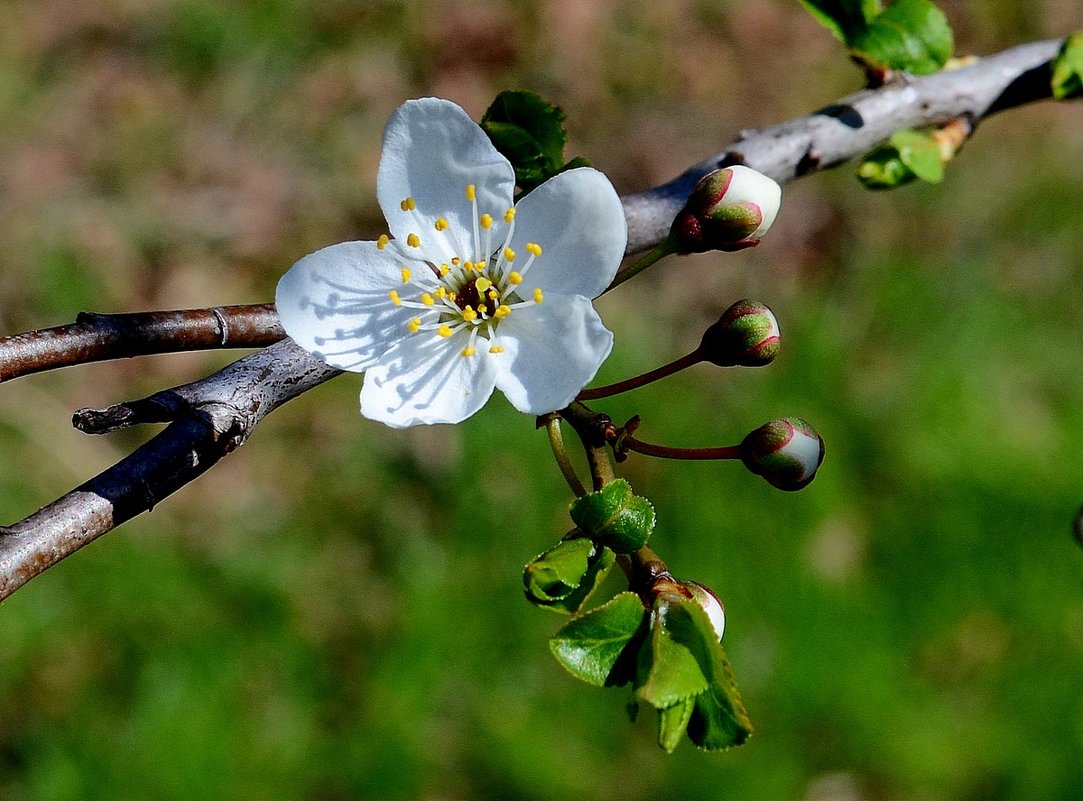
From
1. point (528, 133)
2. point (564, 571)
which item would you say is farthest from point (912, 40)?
point (564, 571)

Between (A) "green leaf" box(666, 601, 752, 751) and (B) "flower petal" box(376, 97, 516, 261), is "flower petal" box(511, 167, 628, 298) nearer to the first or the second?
(B) "flower petal" box(376, 97, 516, 261)

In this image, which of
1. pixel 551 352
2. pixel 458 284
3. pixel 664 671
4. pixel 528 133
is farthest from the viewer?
pixel 458 284

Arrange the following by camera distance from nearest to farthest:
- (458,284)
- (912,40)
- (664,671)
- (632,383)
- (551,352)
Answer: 1. (664,671)
2. (632,383)
3. (551,352)
4. (458,284)
5. (912,40)

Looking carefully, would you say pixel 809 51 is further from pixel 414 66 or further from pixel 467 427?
pixel 467 427

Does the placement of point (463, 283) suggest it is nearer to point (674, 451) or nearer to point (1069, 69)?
point (674, 451)

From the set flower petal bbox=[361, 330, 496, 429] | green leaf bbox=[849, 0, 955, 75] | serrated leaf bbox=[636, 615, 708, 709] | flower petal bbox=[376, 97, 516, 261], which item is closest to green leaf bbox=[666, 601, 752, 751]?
serrated leaf bbox=[636, 615, 708, 709]

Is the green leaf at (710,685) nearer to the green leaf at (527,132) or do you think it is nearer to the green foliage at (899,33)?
the green leaf at (527,132)
